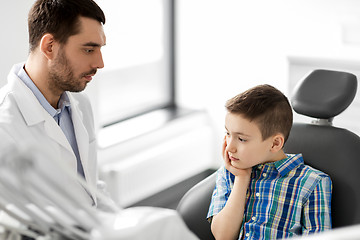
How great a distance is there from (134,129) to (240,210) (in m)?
1.68

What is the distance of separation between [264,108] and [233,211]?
0.29m

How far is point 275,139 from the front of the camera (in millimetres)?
1712

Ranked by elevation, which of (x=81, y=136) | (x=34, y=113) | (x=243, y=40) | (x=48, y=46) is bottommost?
(x=243, y=40)

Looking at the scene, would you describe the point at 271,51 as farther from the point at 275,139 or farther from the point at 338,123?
the point at 275,139

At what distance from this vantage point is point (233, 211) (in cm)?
168

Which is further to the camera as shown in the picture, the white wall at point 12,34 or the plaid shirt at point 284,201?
the white wall at point 12,34

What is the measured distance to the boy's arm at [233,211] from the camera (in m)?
1.68

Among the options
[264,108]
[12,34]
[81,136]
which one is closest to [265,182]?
[264,108]

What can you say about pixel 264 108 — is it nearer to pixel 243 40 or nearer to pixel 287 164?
pixel 287 164

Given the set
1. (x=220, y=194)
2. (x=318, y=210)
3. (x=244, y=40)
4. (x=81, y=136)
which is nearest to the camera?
(x=318, y=210)

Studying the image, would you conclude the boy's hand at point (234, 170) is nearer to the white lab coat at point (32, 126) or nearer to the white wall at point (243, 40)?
the white lab coat at point (32, 126)

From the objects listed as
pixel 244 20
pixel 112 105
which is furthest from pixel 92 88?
pixel 244 20

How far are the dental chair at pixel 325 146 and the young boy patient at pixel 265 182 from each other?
0.05 metres

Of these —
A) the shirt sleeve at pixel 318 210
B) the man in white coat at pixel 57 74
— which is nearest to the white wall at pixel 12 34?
the man in white coat at pixel 57 74
